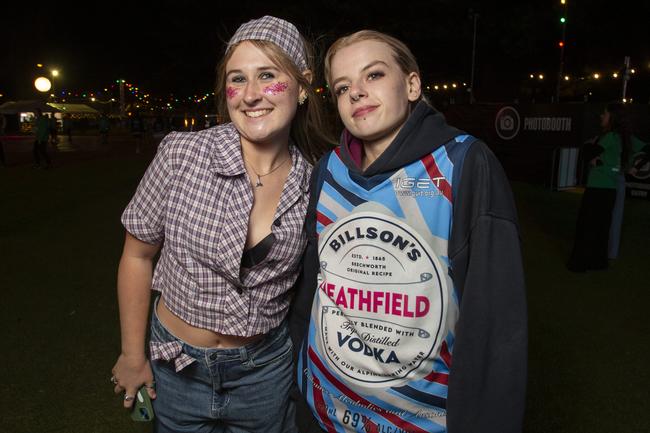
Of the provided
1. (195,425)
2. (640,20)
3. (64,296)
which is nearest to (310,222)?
(195,425)

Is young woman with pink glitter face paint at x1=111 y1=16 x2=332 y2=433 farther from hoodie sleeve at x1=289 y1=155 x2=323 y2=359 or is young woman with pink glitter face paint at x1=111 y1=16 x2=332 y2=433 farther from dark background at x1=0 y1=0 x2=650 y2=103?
dark background at x1=0 y1=0 x2=650 y2=103

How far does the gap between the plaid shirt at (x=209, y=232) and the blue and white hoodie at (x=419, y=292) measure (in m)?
0.18

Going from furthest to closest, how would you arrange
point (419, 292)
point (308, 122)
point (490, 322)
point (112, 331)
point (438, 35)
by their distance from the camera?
point (438, 35)
point (112, 331)
point (308, 122)
point (419, 292)
point (490, 322)

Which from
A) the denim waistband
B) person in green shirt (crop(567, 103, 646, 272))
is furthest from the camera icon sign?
the denim waistband

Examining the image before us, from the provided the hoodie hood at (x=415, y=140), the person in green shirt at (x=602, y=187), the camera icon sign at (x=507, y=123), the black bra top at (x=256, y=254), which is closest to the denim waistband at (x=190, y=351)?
the black bra top at (x=256, y=254)

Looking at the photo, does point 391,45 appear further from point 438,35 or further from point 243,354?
point 438,35

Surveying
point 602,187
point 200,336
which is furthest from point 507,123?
point 200,336

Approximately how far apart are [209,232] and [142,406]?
729 millimetres

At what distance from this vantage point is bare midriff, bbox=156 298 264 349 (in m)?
2.00

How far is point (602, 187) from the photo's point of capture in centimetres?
724

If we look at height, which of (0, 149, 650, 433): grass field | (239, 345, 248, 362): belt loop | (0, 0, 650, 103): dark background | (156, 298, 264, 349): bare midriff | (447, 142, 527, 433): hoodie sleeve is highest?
(0, 0, 650, 103): dark background

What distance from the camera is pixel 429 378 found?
5.61ft

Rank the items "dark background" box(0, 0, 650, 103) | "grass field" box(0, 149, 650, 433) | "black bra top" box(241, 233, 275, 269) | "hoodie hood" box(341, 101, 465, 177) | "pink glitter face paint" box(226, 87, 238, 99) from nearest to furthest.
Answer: "hoodie hood" box(341, 101, 465, 177) < "black bra top" box(241, 233, 275, 269) < "pink glitter face paint" box(226, 87, 238, 99) < "grass field" box(0, 149, 650, 433) < "dark background" box(0, 0, 650, 103)

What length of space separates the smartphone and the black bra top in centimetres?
62
